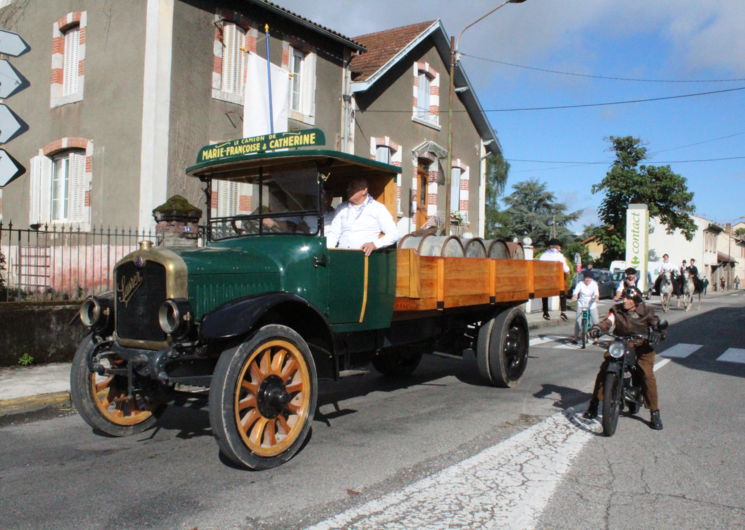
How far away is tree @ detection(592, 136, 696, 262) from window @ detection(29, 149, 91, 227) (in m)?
34.6

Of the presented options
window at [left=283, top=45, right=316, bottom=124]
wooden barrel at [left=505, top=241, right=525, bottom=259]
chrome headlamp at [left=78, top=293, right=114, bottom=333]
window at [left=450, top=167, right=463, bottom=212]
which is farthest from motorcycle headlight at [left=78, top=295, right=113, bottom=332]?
A: window at [left=450, top=167, right=463, bottom=212]

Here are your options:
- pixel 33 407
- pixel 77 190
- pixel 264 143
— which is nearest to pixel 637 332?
pixel 264 143

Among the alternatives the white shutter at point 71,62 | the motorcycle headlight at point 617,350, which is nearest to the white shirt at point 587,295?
the motorcycle headlight at point 617,350

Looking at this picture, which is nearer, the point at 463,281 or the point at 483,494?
the point at 483,494

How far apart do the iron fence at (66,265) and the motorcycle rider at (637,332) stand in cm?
725

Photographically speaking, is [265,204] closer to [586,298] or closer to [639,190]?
[586,298]

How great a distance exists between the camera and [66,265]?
1340 cm

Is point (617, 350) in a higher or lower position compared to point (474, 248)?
lower

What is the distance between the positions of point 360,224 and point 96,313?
7.91ft

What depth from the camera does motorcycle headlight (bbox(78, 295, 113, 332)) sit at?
5.29 meters

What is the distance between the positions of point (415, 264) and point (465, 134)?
16874mm

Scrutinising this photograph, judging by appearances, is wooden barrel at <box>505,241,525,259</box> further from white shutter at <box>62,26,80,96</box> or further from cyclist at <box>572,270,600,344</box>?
white shutter at <box>62,26,80,96</box>

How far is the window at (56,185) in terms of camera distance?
1416cm

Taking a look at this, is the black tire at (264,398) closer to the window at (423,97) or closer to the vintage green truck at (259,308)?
the vintage green truck at (259,308)
